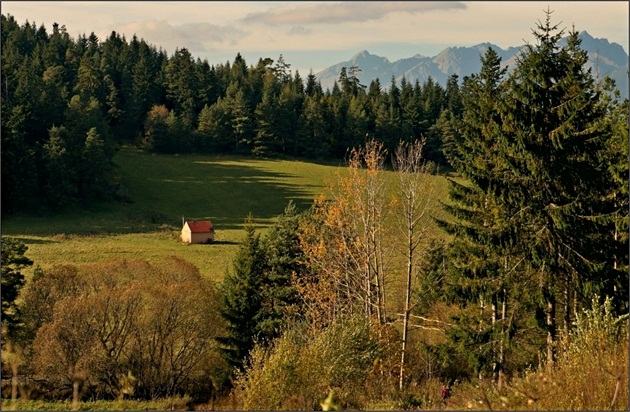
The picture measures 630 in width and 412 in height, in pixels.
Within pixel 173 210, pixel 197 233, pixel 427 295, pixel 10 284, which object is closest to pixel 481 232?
pixel 427 295

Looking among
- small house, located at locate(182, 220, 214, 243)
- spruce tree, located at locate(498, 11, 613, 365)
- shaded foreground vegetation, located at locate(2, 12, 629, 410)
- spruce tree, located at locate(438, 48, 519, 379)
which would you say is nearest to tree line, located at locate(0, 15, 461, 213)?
small house, located at locate(182, 220, 214, 243)

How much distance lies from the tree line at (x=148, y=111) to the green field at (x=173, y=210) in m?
4.34

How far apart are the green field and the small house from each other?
1.08m

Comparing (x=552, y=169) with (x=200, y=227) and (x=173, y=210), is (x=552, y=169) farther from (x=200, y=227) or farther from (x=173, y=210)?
(x=173, y=210)

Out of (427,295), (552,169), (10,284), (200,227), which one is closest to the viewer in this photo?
(552,169)

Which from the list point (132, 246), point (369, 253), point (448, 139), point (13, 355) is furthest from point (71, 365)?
point (448, 139)

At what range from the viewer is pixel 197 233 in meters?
52.2

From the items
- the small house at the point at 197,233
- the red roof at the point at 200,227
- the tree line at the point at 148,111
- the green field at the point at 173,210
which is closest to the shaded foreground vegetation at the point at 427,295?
the green field at the point at 173,210

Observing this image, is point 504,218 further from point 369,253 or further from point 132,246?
point 132,246

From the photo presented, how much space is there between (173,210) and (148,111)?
124 feet

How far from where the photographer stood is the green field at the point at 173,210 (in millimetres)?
47281

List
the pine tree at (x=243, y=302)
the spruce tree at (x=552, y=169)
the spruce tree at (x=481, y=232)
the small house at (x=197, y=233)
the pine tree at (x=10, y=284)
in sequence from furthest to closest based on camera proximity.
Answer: the small house at (x=197, y=233), the pine tree at (x=243, y=302), the pine tree at (x=10, y=284), the spruce tree at (x=481, y=232), the spruce tree at (x=552, y=169)

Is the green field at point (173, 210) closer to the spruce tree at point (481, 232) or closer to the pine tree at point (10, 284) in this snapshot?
the spruce tree at point (481, 232)

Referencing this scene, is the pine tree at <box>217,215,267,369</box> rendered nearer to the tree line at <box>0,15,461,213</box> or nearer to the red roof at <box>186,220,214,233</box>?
the red roof at <box>186,220,214,233</box>
